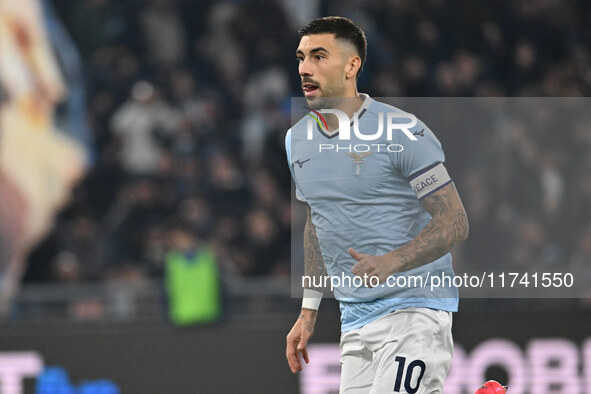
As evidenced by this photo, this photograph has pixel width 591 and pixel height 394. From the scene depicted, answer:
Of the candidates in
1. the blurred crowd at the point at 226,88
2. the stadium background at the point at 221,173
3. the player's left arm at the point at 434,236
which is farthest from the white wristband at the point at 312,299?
the blurred crowd at the point at 226,88

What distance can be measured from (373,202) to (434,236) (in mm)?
270

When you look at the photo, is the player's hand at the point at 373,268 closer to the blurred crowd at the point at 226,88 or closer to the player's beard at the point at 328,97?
the player's beard at the point at 328,97

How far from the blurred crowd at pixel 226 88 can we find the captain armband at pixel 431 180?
493 centimetres

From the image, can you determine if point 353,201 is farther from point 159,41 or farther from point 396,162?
point 159,41

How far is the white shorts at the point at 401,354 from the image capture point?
3572 millimetres

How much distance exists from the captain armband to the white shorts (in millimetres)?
433

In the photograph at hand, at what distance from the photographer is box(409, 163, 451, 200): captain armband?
11.8ft

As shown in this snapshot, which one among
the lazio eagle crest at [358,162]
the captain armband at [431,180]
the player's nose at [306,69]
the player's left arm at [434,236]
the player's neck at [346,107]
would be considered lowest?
the player's left arm at [434,236]

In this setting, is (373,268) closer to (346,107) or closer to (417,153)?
(417,153)

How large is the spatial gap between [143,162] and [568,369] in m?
4.70

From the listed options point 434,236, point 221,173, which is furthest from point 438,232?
point 221,173

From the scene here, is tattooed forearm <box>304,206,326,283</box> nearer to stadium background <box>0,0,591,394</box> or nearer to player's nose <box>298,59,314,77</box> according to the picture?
player's nose <box>298,59,314,77</box>

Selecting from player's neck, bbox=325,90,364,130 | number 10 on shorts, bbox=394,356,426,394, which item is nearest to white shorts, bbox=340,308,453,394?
number 10 on shorts, bbox=394,356,426,394

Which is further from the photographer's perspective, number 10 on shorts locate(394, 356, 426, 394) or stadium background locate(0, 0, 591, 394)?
stadium background locate(0, 0, 591, 394)
